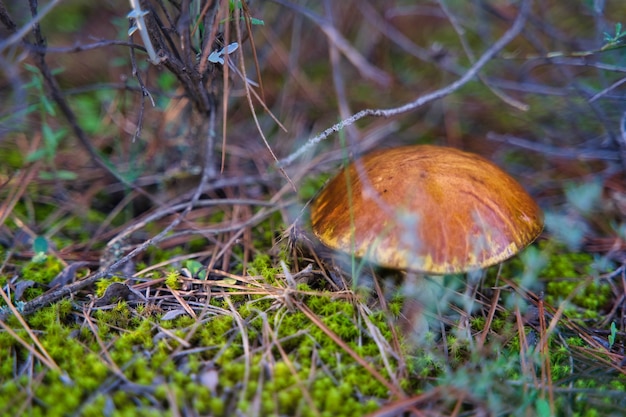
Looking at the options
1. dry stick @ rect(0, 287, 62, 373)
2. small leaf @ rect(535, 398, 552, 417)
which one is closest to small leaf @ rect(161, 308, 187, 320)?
dry stick @ rect(0, 287, 62, 373)

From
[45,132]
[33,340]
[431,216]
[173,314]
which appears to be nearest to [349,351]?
[431,216]

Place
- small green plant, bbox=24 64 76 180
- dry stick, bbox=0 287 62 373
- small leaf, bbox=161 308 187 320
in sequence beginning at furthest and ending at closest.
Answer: small green plant, bbox=24 64 76 180, small leaf, bbox=161 308 187 320, dry stick, bbox=0 287 62 373

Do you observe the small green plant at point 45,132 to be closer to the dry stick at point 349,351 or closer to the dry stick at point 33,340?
the dry stick at point 33,340

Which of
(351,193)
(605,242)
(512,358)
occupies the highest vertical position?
(351,193)

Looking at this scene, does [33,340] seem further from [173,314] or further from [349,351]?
[349,351]

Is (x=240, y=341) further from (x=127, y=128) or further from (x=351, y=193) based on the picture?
(x=127, y=128)

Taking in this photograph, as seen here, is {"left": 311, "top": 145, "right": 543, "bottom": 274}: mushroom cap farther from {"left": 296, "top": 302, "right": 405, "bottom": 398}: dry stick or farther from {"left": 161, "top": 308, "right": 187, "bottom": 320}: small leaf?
{"left": 161, "top": 308, "right": 187, "bottom": 320}: small leaf

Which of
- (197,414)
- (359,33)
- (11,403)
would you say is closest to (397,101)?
(359,33)

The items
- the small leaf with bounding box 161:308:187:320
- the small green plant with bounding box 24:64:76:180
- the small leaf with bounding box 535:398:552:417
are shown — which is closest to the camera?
the small leaf with bounding box 535:398:552:417

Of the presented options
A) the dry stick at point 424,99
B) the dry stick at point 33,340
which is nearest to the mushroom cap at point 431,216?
the dry stick at point 424,99
